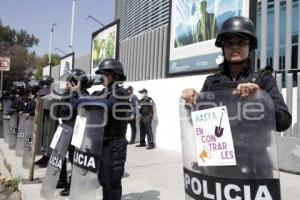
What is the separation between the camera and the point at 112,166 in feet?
13.8

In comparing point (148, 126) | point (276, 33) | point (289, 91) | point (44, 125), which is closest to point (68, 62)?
point (148, 126)

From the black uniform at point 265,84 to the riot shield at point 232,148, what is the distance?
0.30ft

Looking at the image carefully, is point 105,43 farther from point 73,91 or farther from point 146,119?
point 73,91

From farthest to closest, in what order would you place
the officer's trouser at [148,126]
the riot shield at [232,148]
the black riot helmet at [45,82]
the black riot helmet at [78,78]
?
1. the officer's trouser at [148,126]
2. the black riot helmet at [45,82]
3. the black riot helmet at [78,78]
4. the riot shield at [232,148]

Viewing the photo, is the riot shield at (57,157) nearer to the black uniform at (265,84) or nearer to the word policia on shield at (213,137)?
the black uniform at (265,84)

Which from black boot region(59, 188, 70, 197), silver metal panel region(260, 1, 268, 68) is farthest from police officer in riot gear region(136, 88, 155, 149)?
black boot region(59, 188, 70, 197)

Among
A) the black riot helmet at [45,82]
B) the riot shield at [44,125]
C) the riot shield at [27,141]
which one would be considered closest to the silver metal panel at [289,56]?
the riot shield at [44,125]

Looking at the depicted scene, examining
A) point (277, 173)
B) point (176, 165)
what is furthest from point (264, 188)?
point (176, 165)

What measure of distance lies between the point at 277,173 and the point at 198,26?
317 inches

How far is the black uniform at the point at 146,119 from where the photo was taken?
1119 centimetres

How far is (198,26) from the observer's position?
9867mm

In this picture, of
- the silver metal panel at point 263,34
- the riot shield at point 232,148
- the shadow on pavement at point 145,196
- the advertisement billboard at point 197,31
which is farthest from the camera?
the advertisement billboard at point 197,31

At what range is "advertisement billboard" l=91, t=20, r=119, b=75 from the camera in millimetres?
14672

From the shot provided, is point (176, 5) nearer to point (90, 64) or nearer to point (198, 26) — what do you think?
point (198, 26)
